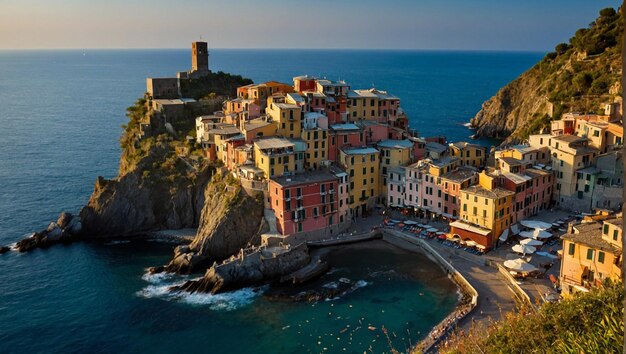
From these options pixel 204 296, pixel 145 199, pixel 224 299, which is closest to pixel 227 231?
pixel 204 296

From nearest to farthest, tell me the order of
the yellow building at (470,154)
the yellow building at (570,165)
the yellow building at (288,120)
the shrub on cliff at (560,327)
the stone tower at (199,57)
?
the shrub on cliff at (560,327)
the yellow building at (570,165)
the yellow building at (288,120)
the yellow building at (470,154)
the stone tower at (199,57)

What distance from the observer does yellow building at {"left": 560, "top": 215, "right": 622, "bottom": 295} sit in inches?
1492

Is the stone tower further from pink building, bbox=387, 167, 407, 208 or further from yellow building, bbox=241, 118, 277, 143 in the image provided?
pink building, bbox=387, 167, 407, 208

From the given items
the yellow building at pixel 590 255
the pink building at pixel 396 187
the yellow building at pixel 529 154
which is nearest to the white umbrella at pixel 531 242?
the yellow building at pixel 590 255

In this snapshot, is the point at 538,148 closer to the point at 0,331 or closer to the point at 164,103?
the point at 164,103

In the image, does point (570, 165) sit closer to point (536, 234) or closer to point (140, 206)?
point (536, 234)

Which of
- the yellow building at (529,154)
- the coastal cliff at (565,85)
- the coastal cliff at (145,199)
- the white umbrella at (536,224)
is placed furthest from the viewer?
the coastal cliff at (565,85)

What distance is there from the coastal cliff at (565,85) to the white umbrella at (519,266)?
35.6 metres

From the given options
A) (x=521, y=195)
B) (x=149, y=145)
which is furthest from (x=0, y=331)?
(x=521, y=195)

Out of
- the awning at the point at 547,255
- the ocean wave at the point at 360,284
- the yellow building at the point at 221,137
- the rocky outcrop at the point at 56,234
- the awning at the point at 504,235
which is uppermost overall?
the yellow building at the point at 221,137

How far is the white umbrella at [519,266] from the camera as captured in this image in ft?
144

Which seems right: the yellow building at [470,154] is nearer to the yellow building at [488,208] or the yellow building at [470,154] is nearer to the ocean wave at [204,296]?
the yellow building at [488,208]

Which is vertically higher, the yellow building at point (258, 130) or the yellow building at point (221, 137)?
the yellow building at point (258, 130)

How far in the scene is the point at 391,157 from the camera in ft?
201
